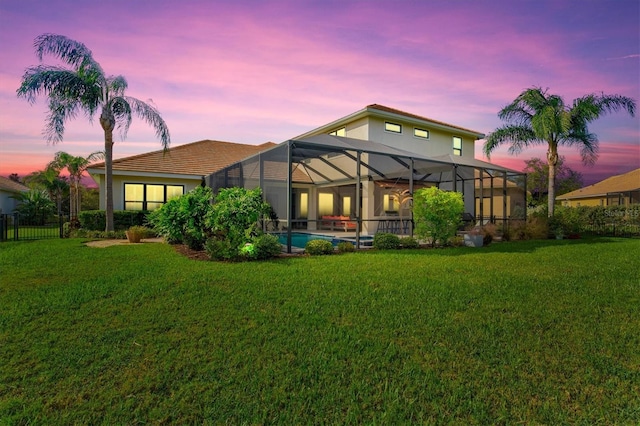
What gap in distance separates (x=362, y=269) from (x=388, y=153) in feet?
20.2

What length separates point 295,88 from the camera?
1390cm

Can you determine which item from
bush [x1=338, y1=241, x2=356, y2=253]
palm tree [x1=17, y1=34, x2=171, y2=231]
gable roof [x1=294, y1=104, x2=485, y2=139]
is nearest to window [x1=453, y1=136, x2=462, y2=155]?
gable roof [x1=294, y1=104, x2=485, y2=139]

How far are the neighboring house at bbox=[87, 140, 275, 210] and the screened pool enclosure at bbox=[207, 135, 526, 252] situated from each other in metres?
2.18

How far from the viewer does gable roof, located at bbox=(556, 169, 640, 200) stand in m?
29.3

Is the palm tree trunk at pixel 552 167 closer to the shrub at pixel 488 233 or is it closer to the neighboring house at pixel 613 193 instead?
the shrub at pixel 488 233

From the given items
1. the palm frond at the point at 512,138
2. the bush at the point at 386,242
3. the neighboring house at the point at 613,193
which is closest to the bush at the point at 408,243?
the bush at the point at 386,242

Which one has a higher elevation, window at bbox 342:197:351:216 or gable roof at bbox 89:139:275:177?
gable roof at bbox 89:139:275:177

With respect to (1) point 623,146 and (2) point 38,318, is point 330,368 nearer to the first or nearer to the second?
(2) point 38,318

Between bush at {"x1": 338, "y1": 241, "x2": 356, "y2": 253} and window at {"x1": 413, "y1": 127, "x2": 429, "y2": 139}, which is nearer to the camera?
bush at {"x1": 338, "y1": 241, "x2": 356, "y2": 253}

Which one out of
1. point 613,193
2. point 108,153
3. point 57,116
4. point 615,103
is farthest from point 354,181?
point 613,193

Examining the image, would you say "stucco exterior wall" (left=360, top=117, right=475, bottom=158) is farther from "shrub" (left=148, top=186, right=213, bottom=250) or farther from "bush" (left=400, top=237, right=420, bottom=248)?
"shrub" (left=148, top=186, right=213, bottom=250)

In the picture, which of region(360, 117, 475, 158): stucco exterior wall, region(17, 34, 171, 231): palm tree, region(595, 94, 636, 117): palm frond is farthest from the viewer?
region(360, 117, 475, 158): stucco exterior wall

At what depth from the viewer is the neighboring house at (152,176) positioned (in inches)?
728

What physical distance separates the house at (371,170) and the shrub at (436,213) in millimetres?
1429
